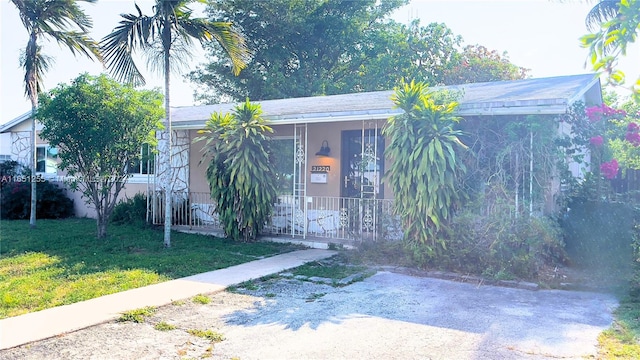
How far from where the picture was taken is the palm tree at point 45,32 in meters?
11.1

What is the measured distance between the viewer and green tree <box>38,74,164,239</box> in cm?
872

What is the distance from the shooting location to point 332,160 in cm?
990

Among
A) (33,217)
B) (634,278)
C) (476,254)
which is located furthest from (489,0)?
(33,217)

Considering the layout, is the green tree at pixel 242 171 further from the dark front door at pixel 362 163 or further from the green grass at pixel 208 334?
the green grass at pixel 208 334

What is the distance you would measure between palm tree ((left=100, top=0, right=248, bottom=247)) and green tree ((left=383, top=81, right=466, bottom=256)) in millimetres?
3788

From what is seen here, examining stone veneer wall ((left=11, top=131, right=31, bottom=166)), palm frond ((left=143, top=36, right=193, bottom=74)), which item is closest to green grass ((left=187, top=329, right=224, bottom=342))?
palm frond ((left=143, top=36, right=193, bottom=74))

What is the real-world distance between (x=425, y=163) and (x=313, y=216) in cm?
387

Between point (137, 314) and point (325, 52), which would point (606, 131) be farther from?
point (325, 52)

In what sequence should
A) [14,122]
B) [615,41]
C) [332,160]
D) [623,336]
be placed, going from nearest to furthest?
[615,41]
[623,336]
[332,160]
[14,122]

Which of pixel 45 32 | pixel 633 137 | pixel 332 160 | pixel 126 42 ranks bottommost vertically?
pixel 332 160

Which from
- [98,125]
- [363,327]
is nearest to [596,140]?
[363,327]

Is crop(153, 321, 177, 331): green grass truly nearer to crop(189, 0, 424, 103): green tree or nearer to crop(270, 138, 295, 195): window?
crop(270, 138, 295, 195): window

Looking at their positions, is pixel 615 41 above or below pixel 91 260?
above

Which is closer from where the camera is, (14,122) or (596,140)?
(596,140)
